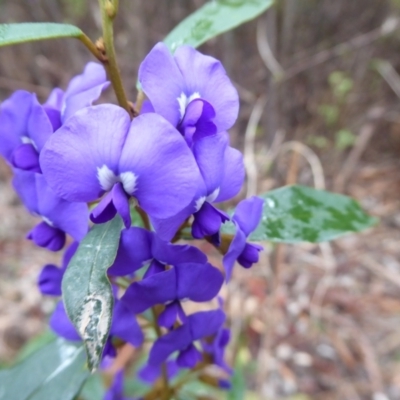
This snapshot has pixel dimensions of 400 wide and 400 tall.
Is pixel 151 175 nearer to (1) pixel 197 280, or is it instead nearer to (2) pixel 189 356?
(1) pixel 197 280

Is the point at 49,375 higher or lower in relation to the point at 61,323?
lower

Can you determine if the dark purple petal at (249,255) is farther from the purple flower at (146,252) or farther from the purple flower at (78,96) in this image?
the purple flower at (78,96)

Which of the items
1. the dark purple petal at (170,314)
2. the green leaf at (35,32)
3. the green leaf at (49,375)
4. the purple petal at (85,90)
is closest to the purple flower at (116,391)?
the green leaf at (49,375)

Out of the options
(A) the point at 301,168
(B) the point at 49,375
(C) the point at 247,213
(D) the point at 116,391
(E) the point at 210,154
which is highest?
(E) the point at 210,154

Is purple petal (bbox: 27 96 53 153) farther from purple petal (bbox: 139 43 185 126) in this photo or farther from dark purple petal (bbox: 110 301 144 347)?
dark purple petal (bbox: 110 301 144 347)

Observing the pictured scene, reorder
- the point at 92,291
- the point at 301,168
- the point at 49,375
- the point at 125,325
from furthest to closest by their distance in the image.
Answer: the point at 301,168, the point at 49,375, the point at 125,325, the point at 92,291

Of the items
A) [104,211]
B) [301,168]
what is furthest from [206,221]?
[301,168]

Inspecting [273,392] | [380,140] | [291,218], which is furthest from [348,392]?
[380,140]
